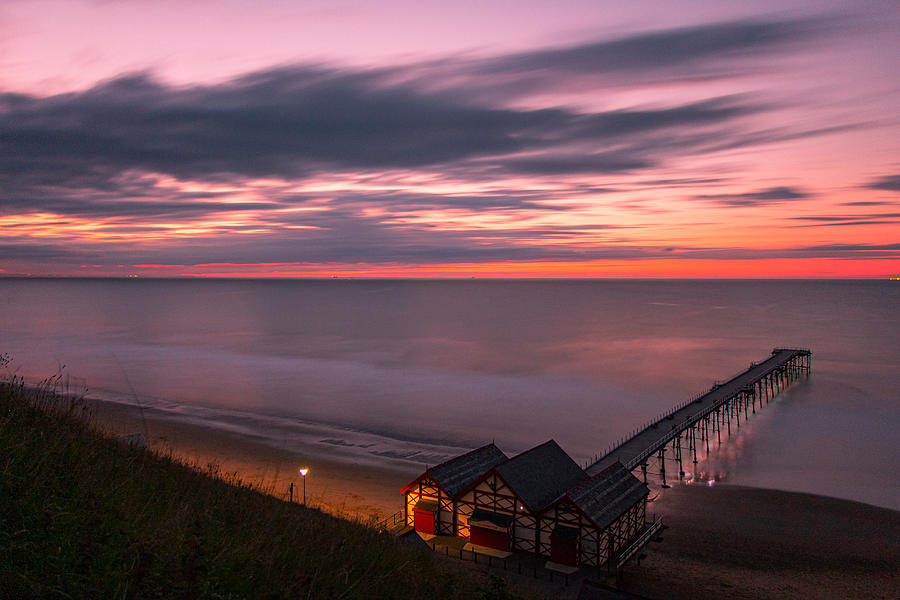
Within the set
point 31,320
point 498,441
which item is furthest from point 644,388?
point 31,320

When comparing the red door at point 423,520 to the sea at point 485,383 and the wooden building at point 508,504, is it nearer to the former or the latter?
the wooden building at point 508,504

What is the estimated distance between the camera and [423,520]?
1085 inches

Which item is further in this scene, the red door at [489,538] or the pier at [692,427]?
the pier at [692,427]

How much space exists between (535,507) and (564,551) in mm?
2234

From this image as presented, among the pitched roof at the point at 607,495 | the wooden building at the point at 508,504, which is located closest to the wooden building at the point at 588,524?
the pitched roof at the point at 607,495

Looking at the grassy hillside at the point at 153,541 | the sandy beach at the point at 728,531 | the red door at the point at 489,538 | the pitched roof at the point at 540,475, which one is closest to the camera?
the grassy hillside at the point at 153,541

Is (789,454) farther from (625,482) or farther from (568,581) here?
(568,581)

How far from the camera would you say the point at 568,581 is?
23625mm

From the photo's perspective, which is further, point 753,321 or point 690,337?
point 753,321

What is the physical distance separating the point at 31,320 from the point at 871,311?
844 feet

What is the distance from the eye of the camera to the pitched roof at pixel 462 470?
2750cm

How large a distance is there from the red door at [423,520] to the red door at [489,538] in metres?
2.28

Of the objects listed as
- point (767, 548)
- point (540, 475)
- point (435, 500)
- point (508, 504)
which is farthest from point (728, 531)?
point (435, 500)

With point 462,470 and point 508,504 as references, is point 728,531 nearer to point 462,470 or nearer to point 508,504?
point 508,504
